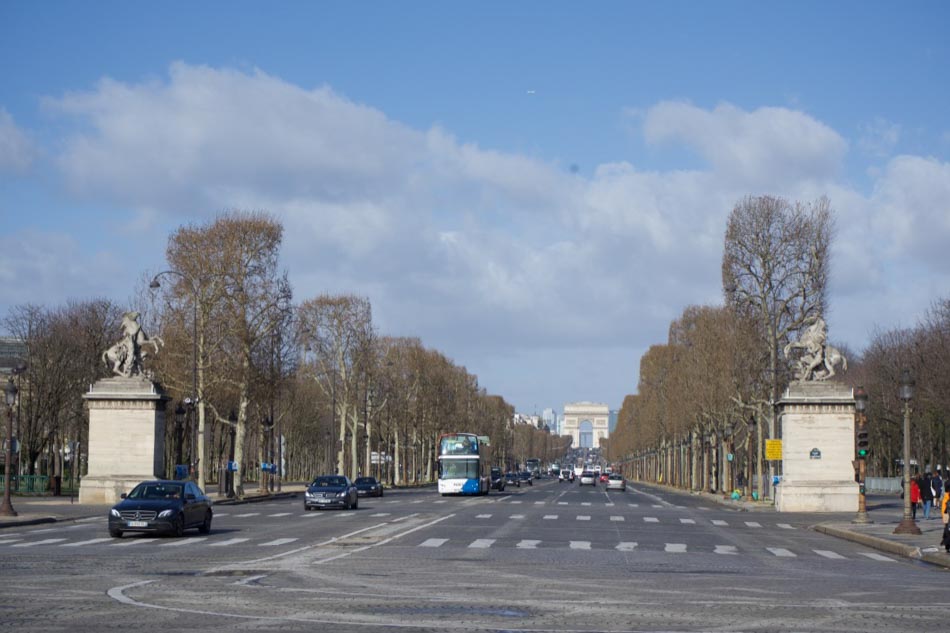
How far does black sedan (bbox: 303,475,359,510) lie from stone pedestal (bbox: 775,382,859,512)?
1951 centimetres

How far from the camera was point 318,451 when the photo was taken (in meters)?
143

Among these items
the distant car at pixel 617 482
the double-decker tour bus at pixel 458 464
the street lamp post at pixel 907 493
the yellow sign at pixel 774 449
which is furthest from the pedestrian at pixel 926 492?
the distant car at pixel 617 482

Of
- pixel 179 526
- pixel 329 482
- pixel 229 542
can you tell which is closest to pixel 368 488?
pixel 329 482

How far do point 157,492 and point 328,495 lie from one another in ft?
64.6

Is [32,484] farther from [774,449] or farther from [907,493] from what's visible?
[907,493]

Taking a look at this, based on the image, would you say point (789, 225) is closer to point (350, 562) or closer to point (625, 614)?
point (350, 562)

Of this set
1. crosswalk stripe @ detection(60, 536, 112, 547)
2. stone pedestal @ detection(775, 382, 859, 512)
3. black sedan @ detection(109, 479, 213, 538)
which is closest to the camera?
crosswalk stripe @ detection(60, 536, 112, 547)

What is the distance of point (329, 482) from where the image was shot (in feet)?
176

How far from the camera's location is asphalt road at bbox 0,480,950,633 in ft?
48.4

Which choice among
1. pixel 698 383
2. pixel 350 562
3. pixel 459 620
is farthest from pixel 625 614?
pixel 698 383

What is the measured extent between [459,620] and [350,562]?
367 inches

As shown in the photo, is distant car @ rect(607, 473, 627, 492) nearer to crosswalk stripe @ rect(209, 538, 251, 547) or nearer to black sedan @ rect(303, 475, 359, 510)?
black sedan @ rect(303, 475, 359, 510)

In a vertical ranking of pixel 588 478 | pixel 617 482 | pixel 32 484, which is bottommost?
pixel 588 478

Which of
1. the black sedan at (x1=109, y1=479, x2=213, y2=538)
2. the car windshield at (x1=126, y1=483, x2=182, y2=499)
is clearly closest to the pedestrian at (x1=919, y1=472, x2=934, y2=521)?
the black sedan at (x1=109, y1=479, x2=213, y2=538)
